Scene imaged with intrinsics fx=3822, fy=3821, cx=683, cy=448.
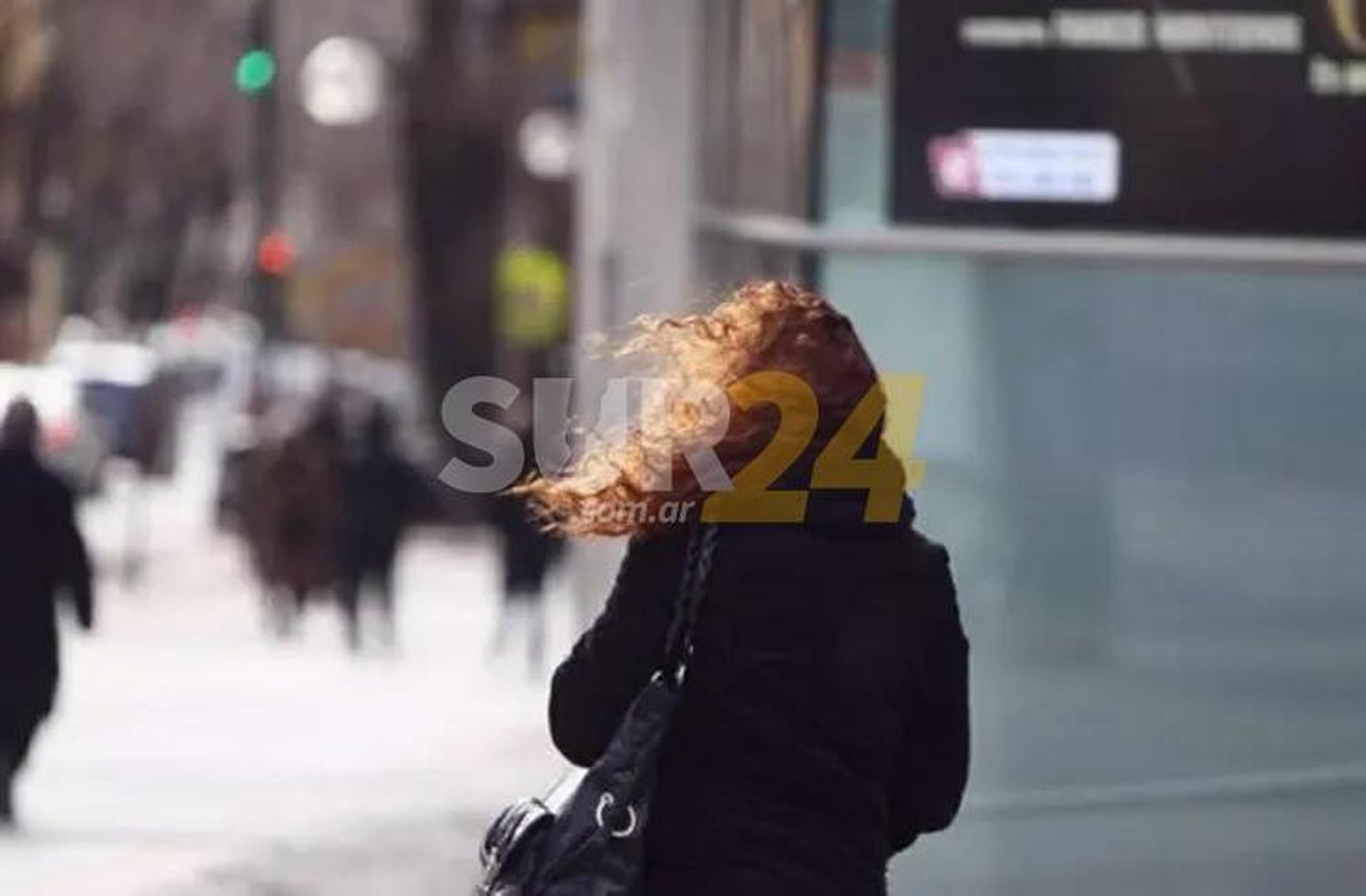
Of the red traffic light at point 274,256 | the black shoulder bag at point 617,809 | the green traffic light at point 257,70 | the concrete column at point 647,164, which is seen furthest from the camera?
the red traffic light at point 274,256

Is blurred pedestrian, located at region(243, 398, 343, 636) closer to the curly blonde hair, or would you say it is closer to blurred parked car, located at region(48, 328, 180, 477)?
blurred parked car, located at region(48, 328, 180, 477)

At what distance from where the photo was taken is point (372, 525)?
1002 inches

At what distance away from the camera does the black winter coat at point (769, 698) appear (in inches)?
210

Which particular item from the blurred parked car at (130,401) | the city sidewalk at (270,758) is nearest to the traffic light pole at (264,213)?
the blurred parked car at (130,401)

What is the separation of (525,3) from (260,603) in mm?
8597

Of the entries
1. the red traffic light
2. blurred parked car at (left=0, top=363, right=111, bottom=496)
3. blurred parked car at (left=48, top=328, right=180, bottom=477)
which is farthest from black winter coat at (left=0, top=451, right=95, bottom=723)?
blurred parked car at (left=48, top=328, right=180, bottom=477)

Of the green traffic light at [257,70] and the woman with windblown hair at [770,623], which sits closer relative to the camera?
the woman with windblown hair at [770,623]

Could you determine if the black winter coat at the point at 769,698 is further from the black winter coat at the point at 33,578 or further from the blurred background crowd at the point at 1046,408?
the black winter coat at the point at 33,578

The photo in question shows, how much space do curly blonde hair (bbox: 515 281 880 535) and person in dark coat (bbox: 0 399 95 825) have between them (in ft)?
27.0

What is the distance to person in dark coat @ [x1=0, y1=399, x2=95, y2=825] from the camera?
13.5 metres

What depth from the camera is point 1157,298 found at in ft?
33.9

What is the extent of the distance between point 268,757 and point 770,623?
1255cm

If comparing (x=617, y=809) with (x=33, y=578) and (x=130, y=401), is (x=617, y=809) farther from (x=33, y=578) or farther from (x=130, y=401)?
(x=130, y=401)

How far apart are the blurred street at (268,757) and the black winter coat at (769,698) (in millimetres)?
7236
